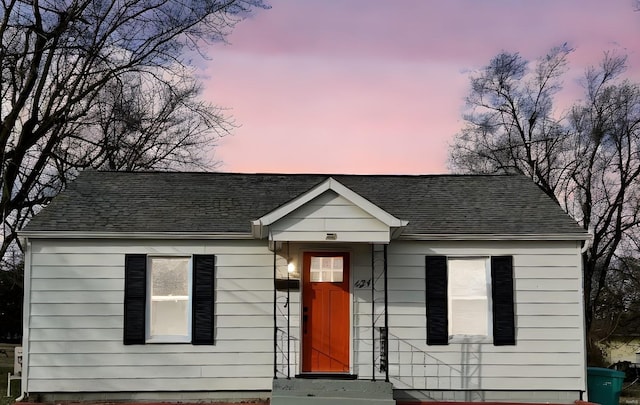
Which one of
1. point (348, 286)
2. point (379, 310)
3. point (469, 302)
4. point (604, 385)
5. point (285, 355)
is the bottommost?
point (604, 385)

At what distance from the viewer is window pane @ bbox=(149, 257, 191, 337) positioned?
11.6 metres

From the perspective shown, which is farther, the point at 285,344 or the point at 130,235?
the point at 285,344

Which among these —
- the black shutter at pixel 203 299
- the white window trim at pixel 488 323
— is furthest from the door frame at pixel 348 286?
the white window trim at pixel 488 323

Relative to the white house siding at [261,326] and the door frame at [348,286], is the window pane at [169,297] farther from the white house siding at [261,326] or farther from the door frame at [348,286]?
the door frame at [348,286]

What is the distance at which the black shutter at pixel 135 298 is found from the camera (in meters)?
11.4

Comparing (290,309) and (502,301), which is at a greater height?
(502,301)

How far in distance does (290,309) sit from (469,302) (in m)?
2.98

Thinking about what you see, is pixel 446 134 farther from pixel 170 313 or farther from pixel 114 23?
pixel 170 313

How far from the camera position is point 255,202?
1299 cm

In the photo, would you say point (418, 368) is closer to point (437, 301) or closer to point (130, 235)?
point (437, 301)

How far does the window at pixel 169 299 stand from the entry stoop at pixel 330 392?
5.20 feet

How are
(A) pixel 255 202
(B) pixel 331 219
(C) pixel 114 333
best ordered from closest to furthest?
(B) pixel 331 219, (C) pixel 114 333, (A) pixel 255 202

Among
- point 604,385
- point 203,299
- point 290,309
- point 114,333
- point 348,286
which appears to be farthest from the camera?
point 604,385

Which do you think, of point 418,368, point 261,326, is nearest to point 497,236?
point 418,368
